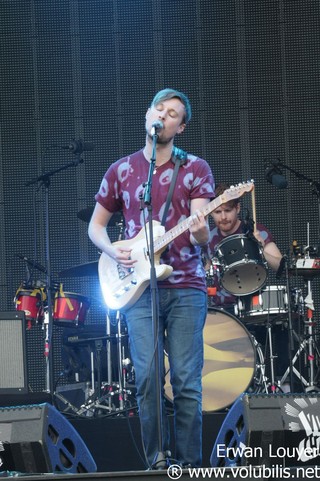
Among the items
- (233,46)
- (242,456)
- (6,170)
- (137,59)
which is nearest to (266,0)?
(233,46)

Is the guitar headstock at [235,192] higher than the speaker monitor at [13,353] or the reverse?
higher

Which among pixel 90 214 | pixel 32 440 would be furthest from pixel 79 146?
pixel 32 440

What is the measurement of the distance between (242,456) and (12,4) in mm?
6404

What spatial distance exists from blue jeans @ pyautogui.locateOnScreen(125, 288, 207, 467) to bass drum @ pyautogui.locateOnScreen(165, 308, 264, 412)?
267cm

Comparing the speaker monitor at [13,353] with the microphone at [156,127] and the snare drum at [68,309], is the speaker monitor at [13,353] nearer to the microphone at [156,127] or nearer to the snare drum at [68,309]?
the snare drum at [68,309]

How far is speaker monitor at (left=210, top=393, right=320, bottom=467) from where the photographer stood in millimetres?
4133

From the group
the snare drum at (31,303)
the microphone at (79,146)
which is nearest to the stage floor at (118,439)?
the snare drum at (31,303)

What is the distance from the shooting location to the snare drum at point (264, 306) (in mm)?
7984

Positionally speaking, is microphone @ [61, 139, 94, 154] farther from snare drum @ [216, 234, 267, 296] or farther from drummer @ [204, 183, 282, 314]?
snare drum @ [216, 234, 267, 296]

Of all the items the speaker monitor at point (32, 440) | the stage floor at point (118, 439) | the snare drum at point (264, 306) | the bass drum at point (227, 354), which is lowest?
the stage floor at point (118, 439)

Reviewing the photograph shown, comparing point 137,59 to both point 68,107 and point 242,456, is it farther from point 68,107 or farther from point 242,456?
point 242,456

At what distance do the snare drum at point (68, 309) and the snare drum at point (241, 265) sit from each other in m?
1.39

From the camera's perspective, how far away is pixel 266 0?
30.9 feet

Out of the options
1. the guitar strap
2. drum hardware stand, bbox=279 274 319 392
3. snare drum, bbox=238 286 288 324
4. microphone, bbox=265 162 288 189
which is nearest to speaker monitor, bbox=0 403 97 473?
the guitar strap
